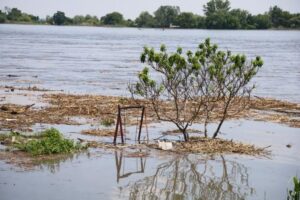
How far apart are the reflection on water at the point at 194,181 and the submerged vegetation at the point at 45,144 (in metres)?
2.32

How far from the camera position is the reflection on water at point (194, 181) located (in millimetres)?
9648

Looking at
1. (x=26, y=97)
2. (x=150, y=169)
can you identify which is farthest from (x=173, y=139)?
(x=26, y=97)

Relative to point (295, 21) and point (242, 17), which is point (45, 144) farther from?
point (242, 17)

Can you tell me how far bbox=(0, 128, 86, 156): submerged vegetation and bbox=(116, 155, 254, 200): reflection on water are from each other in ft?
7.62

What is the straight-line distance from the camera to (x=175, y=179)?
1061cm

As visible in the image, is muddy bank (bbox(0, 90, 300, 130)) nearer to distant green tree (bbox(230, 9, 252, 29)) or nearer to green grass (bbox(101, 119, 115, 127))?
green grass (bbox(101, 119, 115, 127))

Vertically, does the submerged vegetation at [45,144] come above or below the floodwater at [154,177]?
above

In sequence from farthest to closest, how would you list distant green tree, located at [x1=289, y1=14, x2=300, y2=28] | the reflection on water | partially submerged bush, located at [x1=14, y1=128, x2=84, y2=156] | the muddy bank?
distant green tree, located at [x1=289, y1=14, x2=300, y2=28] < the muddy bank < partially submerged bush, located at [x1=14, y1=128, x2=84, y2=156] < the reflection on water

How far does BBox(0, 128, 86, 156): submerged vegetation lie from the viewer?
11820 mm

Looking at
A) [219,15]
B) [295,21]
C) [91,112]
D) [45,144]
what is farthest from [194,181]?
[219,15]

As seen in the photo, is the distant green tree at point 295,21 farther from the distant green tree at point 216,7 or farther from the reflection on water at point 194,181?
the reflection on water at point 194,181

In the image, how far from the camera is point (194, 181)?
10523 millimetres

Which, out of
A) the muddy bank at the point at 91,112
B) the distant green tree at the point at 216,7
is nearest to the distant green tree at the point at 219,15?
the distant green tree at the point at 216,7

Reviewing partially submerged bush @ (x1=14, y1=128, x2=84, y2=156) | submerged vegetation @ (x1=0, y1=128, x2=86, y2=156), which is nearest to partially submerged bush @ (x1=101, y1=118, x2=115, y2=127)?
submerged vegetation @ (x1=0, y1=128, x2=86, y2=156)
